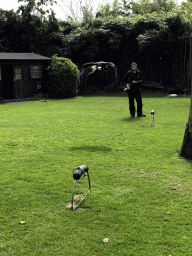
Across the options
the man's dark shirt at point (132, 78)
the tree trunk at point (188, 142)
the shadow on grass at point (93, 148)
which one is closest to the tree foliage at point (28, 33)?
the man's dark shirt at point (132, 78)

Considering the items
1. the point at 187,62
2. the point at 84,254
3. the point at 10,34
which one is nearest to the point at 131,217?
the point at 84,254

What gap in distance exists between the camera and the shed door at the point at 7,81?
1978 cm

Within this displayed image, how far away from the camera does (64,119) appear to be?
39.0ft

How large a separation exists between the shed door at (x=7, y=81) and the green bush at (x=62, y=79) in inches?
95.1

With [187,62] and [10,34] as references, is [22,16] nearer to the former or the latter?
[10,34]

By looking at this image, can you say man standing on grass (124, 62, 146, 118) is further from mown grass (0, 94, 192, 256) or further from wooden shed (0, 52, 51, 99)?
wooden shed (0, 52, 51, 99)

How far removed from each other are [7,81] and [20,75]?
0.97 m

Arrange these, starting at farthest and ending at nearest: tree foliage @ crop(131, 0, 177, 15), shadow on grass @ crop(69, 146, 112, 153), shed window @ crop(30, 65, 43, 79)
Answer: tree foliage @ crop(131, 0, 177, 15)
shed window @ crop(30, 65, 43, 79)
shadow on grass @ crop(69, 146, 112, 153)

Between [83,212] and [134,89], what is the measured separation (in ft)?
25.6

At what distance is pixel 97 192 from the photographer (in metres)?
4.97

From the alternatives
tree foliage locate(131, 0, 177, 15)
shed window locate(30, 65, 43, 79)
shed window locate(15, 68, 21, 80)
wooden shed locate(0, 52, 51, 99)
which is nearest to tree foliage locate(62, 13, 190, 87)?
shed window locate(30, 65, 43, 79)

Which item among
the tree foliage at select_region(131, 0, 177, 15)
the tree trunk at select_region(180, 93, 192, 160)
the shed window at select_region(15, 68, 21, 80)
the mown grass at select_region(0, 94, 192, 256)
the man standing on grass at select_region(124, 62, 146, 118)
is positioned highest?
the tree foliage at select_region(131, 0, 177, 15)

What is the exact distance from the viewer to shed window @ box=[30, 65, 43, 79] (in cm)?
2050

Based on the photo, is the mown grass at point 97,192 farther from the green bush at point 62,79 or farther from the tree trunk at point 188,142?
the green bush at point 62,79
